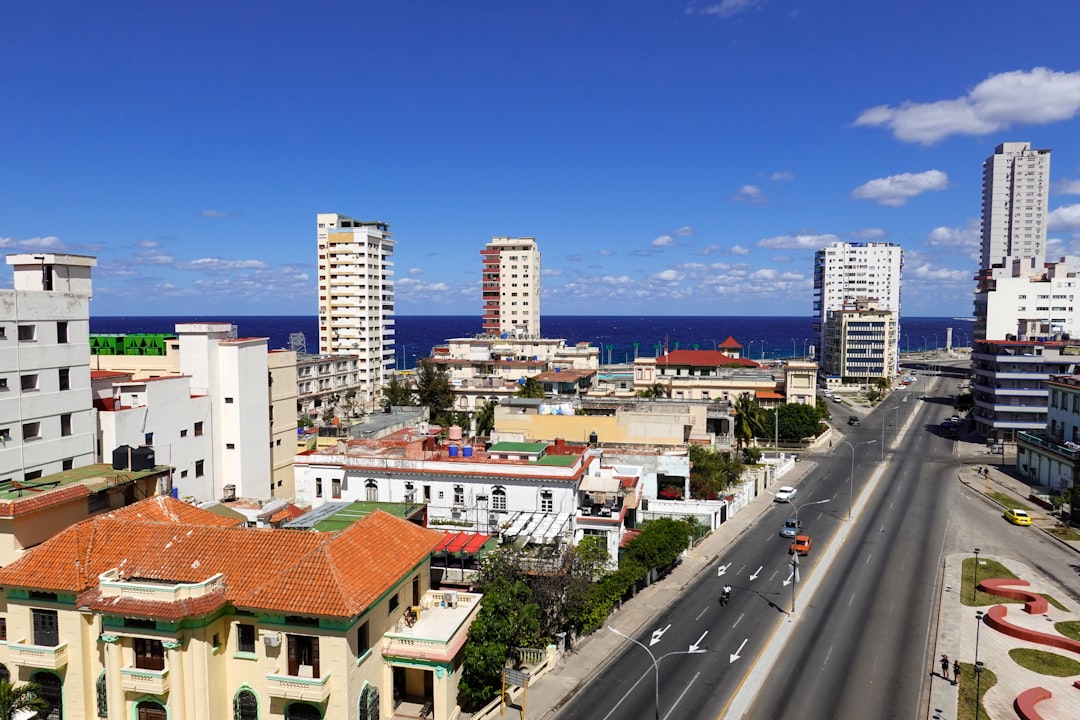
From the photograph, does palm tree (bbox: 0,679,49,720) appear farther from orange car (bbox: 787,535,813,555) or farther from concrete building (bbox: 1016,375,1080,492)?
concrete building (bbox: 1016,375,1080,492)

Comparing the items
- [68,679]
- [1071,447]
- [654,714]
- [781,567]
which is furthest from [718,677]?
[1071,447]

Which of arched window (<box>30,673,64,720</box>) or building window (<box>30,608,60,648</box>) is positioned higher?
building window (<box>30,608,60,648</box>)

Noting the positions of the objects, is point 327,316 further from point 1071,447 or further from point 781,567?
point 1071,447

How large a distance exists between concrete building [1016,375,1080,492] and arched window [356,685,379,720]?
7972 centimetres

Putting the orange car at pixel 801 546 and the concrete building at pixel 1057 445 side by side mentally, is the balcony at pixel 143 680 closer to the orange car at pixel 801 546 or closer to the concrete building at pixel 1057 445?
the orange car at pixel 801 546

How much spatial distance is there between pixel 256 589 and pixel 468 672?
11173mm

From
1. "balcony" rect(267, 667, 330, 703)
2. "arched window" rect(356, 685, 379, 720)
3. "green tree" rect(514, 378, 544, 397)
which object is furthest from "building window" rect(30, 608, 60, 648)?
"green tree" rect(514, 378, 544, 397)

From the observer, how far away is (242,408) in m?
64.6

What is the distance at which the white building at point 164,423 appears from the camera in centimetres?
5425

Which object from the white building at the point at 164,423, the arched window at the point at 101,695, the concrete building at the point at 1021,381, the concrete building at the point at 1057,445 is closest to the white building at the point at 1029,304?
the concrete building at the point at 1021,381

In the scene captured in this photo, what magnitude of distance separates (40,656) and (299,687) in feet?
39.1

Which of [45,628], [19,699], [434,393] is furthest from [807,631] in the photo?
[434,393]

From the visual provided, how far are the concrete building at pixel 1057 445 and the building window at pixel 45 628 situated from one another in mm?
91808

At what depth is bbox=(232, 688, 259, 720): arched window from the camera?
31875 millimetres
